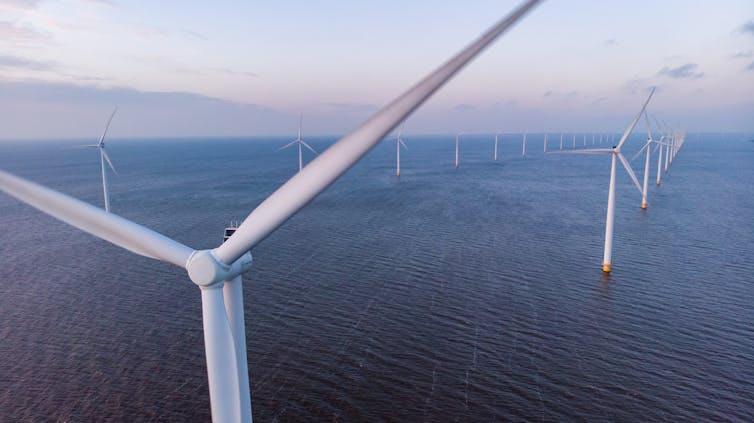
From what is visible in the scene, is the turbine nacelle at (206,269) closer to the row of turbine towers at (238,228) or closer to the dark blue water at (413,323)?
the row of turbine towers at (238,228)

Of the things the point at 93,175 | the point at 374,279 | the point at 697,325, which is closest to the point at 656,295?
the point at 697,325

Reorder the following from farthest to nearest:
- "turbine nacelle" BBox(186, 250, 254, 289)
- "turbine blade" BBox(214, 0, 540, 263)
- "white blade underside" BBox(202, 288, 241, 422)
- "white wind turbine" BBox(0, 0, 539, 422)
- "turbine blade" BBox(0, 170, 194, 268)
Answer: "white blade underside" BBox(202, 288, 241, 422), "turbine blade" BBox(0, 170, 194, 268), "turbine nacelle" BBox(186, 250, 254, 289), "white wind turbine" BBox(0, 0, 539, 422), "turbine blade" BBox(214, 0, 540, 263)

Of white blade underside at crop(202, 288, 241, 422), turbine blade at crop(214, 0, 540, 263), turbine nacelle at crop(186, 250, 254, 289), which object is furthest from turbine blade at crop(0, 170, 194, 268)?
turbine blade at crop(214, 0, 540, 263)

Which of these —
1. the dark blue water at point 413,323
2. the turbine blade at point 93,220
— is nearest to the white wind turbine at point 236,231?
the turbine blade at point 93,220

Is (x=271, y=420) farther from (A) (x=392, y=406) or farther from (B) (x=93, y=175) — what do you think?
(B) (x=93, y=175)

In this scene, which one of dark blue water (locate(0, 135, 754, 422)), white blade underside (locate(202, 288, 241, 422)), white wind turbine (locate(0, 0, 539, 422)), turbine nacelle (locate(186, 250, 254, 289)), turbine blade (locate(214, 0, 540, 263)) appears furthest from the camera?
dark blue water (locate(0, 135, 754, 422))

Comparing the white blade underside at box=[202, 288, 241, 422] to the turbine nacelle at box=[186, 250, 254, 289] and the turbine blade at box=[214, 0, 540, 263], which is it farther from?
the turbine blade at box=[214, 0, 540, 263]

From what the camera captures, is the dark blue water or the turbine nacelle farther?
the dark blue water
